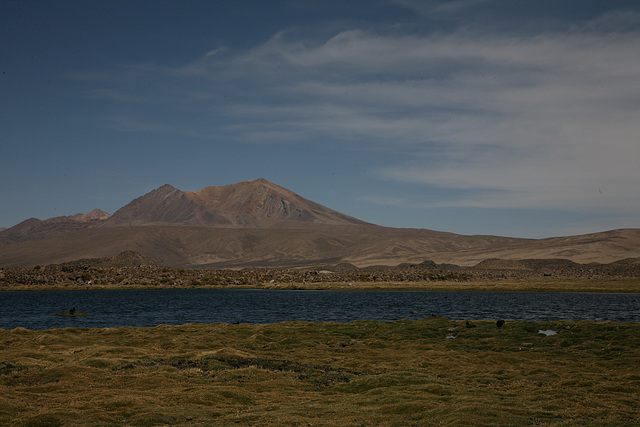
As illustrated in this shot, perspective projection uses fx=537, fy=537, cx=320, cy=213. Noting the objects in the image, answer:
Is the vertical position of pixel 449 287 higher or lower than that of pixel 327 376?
lower

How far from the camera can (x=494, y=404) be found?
1984cm

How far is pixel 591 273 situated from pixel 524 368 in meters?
170

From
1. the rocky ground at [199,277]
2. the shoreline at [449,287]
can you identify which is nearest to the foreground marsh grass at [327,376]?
the shoreline at [449,287]

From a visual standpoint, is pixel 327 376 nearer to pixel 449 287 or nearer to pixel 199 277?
pixel 449 287

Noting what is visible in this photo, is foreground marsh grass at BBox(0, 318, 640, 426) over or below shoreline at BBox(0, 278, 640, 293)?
over

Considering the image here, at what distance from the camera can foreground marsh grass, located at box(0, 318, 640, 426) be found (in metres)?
18.9

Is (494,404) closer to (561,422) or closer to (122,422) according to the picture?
(561,422)

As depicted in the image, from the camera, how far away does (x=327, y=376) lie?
90.2 ft

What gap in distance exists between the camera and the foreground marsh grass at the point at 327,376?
62.1ft

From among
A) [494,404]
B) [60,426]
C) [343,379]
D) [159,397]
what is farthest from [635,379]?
[60,426]

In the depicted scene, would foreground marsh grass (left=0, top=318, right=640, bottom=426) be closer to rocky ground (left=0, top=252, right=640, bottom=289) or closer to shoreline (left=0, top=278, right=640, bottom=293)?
shoreline (left=0, top=278, right=640, bottom=293)

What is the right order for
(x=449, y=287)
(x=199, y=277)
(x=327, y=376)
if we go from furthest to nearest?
(x=199, y=277), (x=449, y=287), (x=327, y=376)

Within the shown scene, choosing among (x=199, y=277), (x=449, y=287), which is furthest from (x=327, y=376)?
(x=199, y=277)

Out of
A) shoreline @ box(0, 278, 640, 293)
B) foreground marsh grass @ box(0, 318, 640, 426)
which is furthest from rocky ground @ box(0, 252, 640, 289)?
foreground marsh grass @ box(0, 318, 640, 426)
